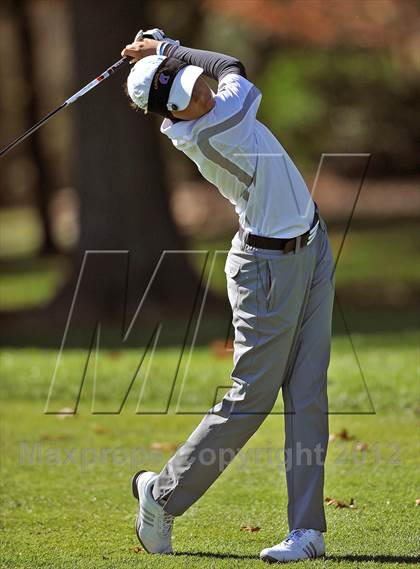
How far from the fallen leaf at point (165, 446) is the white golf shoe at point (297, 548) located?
236 centimetres

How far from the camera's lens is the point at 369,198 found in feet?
79.5

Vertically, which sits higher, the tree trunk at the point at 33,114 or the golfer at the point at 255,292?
the golfer at the point at 255,292

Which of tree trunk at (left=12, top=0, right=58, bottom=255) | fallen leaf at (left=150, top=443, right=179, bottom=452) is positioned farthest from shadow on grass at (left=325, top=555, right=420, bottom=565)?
tree trunk at (left=12, top=0, right=58, bottom=255)

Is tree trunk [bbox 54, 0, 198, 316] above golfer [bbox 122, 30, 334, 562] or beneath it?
beneath

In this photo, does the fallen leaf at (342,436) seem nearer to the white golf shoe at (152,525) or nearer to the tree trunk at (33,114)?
the white golf shoe at (152,525)

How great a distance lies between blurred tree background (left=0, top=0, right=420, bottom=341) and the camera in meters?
13.5

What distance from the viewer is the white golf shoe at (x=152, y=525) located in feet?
16.5

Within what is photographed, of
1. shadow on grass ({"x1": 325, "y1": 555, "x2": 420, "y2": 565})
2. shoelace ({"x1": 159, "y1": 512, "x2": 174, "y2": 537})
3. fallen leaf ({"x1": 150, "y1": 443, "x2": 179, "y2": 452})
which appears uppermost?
shadow on grass ({"x1": 325, "y1": 555, "x2": 420, "y2": 565})

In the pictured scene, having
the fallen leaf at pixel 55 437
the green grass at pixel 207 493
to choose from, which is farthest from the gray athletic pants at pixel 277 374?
the fallen leaf at pixel 55 437

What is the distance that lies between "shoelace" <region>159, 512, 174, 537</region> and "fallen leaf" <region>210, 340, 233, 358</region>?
4.87m

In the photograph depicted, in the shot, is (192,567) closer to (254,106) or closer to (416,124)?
(254,106)

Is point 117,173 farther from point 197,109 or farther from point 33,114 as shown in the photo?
point 33,114

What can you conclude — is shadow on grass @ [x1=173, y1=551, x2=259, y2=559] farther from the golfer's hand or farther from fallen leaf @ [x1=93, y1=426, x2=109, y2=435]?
fallen leaf @ [x1=93, y1=426, x2=109, y2=435]

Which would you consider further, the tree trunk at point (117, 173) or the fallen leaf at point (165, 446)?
the tree trunk at point (117, 173)
